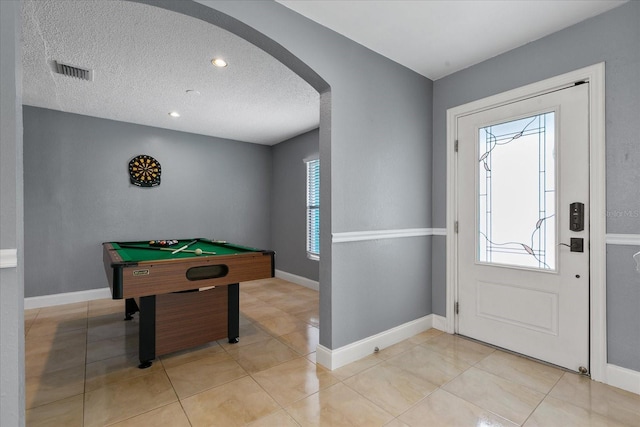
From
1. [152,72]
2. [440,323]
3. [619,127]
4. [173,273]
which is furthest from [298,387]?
[152,72]

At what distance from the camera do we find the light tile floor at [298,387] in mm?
1771

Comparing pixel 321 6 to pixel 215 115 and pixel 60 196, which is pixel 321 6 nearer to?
pixel 215 115

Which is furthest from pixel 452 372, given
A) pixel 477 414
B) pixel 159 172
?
pixel 159 172

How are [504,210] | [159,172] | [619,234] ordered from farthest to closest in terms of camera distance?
[159,172]
[504,210]
[619,234]

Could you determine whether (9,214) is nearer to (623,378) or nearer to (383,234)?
(383,234)

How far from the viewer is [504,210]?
2.65 meters

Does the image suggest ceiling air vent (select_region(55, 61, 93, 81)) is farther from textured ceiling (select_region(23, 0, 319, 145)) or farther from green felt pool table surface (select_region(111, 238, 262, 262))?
green felt pool table surface (select_region(111, 238, 262, 262))

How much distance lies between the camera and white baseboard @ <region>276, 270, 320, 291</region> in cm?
498

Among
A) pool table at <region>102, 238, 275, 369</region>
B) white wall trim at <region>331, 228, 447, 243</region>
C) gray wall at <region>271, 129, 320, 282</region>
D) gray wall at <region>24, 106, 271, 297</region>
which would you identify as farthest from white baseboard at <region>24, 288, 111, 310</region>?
white wall trim at <region>331, 228, 447, 243</region>

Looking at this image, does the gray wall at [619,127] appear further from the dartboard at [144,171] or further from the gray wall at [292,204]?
the dartboard at [144,171]

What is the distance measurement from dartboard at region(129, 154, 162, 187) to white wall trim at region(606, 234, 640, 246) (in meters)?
5.42

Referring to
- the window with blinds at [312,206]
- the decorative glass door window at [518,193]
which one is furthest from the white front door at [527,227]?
the window with blinds at [312,206]

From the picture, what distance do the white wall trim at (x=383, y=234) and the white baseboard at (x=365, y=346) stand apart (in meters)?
0.87

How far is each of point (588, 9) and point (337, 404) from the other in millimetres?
3222
